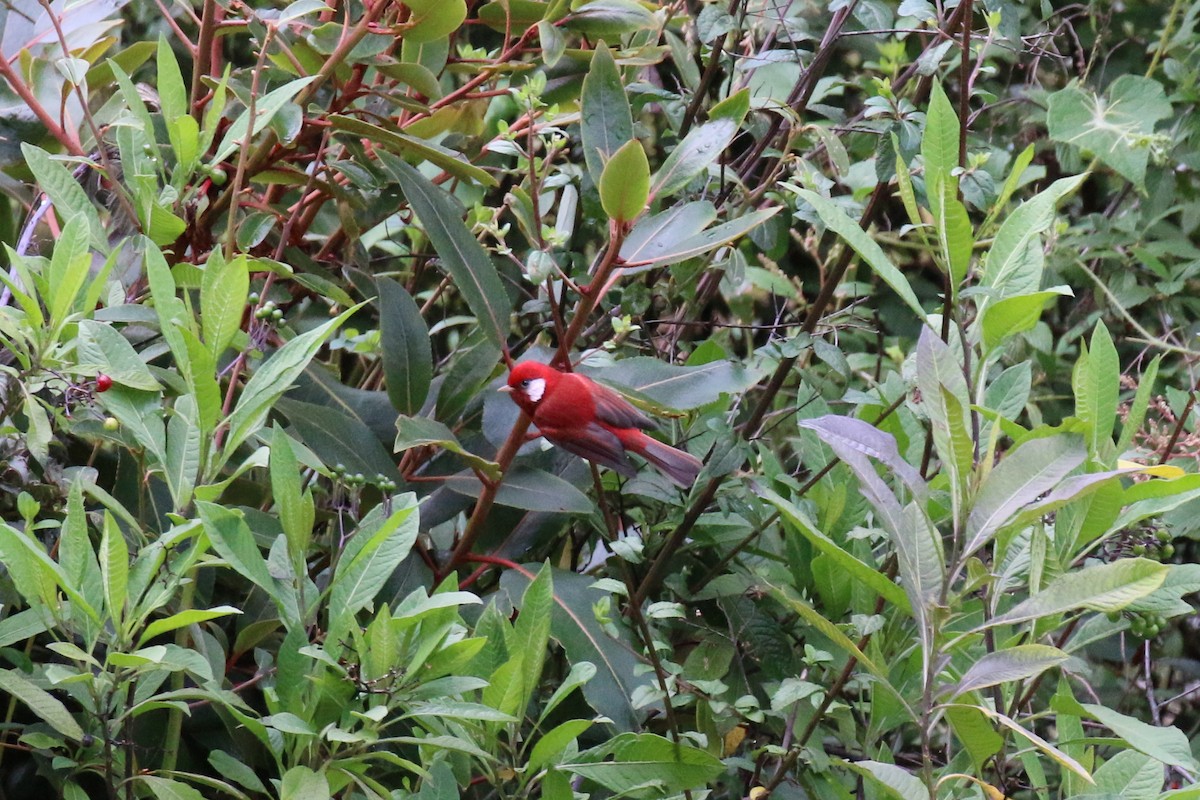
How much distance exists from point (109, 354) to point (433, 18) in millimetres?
540

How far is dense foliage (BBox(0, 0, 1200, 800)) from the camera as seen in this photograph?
0.90 meters

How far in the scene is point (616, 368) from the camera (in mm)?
1311

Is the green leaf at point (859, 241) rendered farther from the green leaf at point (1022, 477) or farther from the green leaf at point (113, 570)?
→ the green leaf at point (113, 570)

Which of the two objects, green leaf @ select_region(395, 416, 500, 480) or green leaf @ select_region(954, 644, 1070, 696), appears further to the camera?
green leaf @ select_region(395, 416, 500, 480)

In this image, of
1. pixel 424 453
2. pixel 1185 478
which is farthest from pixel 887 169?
pixel 424 453

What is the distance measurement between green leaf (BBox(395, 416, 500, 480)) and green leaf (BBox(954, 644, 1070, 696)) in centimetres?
50

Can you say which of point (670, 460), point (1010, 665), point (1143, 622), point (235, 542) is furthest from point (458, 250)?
point (1143, 622)

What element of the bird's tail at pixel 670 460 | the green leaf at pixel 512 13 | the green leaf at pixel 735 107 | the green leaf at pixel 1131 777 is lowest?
the green leaf at pixel 1131 777

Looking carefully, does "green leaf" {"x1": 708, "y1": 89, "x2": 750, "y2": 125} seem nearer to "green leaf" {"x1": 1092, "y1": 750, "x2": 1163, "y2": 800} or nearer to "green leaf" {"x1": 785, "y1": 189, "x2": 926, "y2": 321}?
"green leaf" {"x1": 785, "y1": 189, "x2": 926, "y2": 321}

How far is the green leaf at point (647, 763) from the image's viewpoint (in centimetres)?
98

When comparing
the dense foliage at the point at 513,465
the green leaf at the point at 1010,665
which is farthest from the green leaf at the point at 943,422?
the green leaf at the point at 1010,665

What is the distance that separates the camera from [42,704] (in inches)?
36.0

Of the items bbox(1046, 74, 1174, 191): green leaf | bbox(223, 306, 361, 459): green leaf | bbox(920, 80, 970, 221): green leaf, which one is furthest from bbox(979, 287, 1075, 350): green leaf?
bbox(1046, 74, 1174, 191): green leaf

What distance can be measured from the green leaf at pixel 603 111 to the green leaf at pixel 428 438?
31 centimetres
